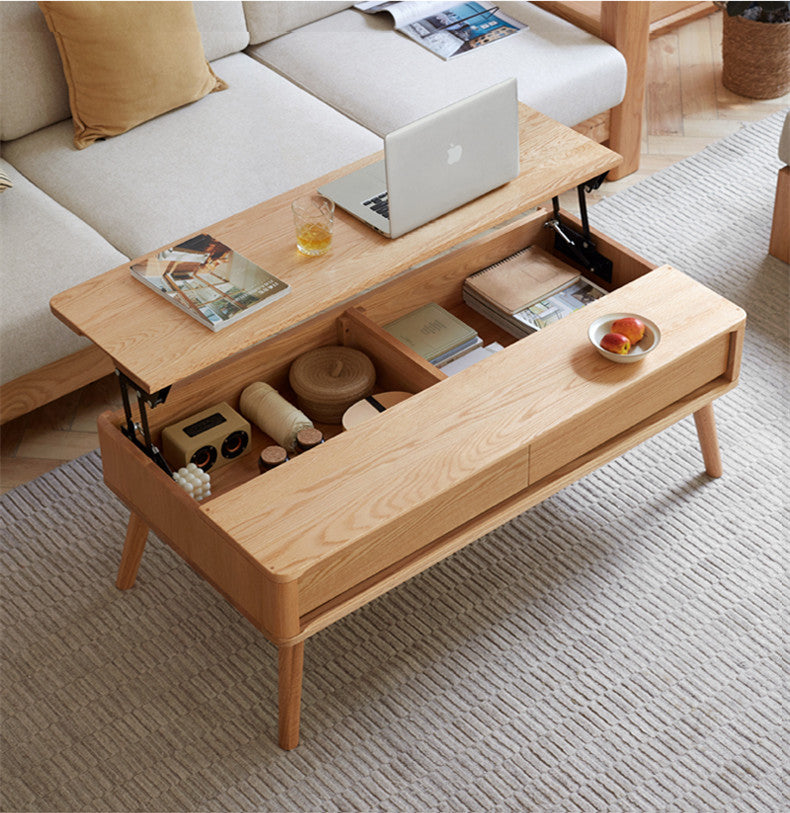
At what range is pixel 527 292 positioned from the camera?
96.8 inches

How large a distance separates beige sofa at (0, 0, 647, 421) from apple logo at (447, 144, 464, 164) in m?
0.61

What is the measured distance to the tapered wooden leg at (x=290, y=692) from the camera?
6.36ft

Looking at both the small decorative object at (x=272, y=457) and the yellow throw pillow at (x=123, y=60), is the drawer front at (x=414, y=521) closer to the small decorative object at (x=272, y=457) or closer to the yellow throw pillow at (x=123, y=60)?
the small decorative object at (x=272, y=457)

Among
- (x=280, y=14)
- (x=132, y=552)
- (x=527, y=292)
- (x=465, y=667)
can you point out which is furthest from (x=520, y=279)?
(x=280, y=14)

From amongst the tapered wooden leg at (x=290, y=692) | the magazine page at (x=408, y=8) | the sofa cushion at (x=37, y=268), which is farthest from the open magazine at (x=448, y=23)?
the tapered wooden leg at (x=290, y=692)

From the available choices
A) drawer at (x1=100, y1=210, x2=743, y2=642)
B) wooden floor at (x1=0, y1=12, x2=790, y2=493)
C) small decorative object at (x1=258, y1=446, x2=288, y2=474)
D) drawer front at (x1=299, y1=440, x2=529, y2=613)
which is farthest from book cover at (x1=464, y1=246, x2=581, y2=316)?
wooden floor at (x1=0, y1=12, x2=790, y2=493)

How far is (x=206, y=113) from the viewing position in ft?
9.60

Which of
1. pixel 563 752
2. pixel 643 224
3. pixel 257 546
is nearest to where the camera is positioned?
pixel 257 546

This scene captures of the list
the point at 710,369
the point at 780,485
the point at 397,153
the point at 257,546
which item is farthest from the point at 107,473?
the point at 780,485

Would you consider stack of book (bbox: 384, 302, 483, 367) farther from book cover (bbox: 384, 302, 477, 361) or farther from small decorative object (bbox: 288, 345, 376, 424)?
small decorative object (bbox: 288, 345, 376, 424)

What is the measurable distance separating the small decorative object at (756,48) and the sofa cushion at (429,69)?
717 mm

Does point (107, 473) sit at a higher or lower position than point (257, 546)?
lower

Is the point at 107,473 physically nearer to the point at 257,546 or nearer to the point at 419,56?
the point at 257,546

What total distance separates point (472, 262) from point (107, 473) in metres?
0.89
